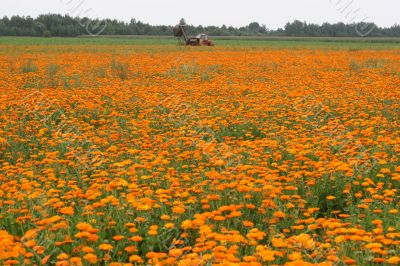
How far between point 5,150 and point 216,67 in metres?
12.2

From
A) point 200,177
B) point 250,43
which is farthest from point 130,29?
point 200,177

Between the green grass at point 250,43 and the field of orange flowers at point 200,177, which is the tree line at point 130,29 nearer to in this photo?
the green grass at point 250,43

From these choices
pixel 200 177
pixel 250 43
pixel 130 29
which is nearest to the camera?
pixel 200 177

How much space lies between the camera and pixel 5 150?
7.34m

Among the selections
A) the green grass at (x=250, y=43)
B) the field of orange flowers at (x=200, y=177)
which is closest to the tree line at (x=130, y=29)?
the green grass at (x=250, y=43)

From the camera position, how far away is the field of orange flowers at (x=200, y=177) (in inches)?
144

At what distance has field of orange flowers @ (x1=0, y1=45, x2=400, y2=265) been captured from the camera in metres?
3.65

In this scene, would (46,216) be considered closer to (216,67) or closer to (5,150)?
(5,150)

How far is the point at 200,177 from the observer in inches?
210

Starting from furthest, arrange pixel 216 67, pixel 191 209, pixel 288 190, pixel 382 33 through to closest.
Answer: pixel 382 33, pixel 216 67, pixel 288 190, pixel 191 209

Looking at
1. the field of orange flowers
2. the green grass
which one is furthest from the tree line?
the field of orange flowers

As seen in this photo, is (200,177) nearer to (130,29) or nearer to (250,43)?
(250,43)

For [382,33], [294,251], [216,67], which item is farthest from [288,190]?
[382,33]

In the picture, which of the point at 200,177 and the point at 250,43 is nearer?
the point at 200,177
